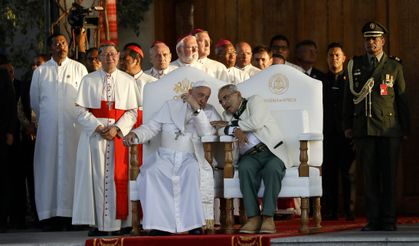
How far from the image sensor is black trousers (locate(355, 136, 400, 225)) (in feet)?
48.1

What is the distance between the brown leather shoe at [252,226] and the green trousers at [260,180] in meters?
0.05

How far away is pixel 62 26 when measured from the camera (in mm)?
18375

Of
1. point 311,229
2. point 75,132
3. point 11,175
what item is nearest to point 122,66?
point 75,132

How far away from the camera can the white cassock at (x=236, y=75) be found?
16422mm

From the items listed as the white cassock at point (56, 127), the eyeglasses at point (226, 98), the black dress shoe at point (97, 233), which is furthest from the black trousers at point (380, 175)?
the white cassock at point (56, 127)

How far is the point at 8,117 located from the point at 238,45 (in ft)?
8.88

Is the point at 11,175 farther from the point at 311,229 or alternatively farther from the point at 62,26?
the point at 311,229

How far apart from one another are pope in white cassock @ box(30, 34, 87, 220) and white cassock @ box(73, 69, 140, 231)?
36.7 inches

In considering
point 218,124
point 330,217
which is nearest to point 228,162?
point 218,124

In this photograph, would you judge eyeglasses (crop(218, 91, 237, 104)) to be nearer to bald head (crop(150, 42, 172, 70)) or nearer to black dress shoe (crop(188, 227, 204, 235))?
black dress shoe (crop(188, 227, 204, 235))

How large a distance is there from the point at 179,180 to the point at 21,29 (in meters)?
7.01

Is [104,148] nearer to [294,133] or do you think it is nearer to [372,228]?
[294,133]

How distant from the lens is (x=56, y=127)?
54.2 ft

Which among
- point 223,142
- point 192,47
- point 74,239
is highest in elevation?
point 192,47
